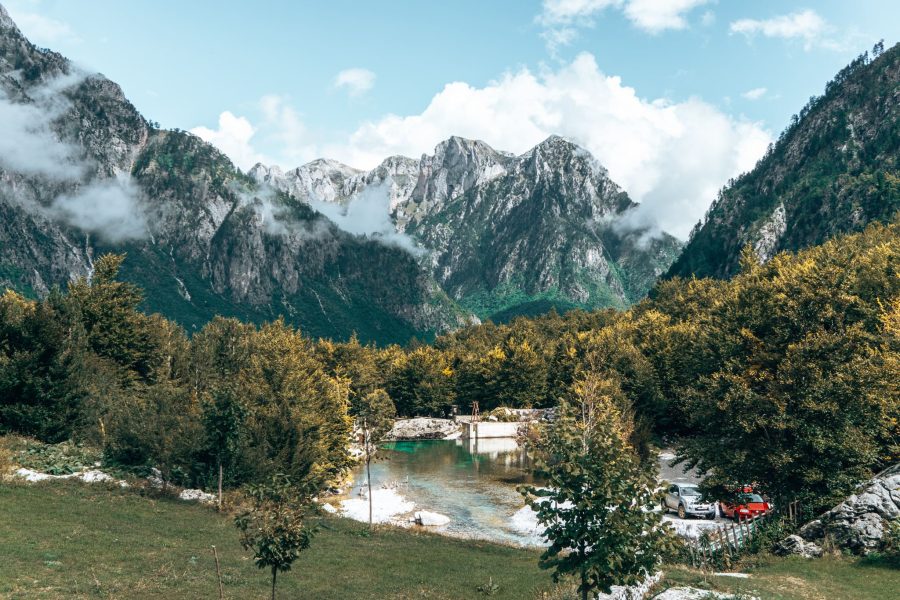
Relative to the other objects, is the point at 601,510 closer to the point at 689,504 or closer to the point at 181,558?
the point at 181,558

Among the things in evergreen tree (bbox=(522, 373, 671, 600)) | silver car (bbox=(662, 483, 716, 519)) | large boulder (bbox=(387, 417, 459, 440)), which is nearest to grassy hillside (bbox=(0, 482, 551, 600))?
evergreen tree (bbox=(522, 373, 671, 600))

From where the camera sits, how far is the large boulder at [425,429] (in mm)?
118375

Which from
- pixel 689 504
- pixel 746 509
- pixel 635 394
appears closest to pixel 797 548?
pixel 746 509

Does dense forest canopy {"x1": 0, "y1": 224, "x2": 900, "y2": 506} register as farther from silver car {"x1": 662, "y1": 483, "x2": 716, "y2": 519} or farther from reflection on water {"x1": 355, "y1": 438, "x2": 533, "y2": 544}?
reflection on water {"x1": 355, "y1": 438, "x2": 533, "y2": 544}

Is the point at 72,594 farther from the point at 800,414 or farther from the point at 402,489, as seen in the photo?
the point at 402,489

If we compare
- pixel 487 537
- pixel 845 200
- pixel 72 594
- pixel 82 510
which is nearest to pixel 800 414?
pixel 487 537

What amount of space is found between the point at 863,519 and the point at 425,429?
9550 cm

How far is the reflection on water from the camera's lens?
163 ft

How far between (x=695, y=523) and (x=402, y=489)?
32.9 metres

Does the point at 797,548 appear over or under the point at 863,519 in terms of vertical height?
under

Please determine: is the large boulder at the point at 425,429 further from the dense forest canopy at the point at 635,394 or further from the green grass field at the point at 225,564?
the green grass field at the point at 225,564

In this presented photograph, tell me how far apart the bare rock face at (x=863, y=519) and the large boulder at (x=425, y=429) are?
3593 inches

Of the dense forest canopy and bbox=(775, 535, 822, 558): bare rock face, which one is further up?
the dense forest canopy

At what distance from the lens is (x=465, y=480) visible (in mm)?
71062
